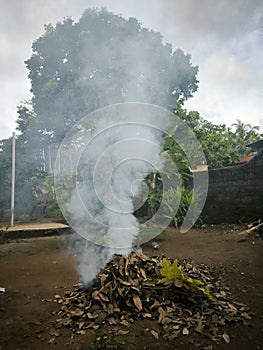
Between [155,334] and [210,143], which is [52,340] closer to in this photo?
[155,334]

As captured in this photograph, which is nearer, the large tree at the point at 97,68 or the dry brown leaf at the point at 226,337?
the dry brown leaf at the point at 226,337

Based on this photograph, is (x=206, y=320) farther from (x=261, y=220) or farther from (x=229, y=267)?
(x=261, y=220)

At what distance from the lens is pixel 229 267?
399cm

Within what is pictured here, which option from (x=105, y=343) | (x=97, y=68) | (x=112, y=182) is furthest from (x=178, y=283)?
(x=97, y=68)

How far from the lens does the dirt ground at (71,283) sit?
2.23 metres

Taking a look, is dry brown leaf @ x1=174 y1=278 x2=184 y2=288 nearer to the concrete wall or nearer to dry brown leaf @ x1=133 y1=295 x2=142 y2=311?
dry brown leaf @ x1=133 y1=295 x2=142 y2=311

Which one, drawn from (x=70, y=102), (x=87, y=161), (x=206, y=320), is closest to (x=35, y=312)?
(x=206, y=320)

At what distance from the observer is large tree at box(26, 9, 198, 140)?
1322 cm

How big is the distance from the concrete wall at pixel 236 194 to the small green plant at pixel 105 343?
18.6 ft

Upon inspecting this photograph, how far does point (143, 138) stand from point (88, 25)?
10435 millimetres

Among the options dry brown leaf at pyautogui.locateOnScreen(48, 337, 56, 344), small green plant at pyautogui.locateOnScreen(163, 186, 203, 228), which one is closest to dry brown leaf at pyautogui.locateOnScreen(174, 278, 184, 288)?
dry brown leaf at pyautogui.locateOnScreen(48, 337, 56, 344)

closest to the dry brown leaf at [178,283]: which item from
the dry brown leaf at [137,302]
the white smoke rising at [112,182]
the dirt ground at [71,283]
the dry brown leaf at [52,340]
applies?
the dry brown leaf at [137,302]

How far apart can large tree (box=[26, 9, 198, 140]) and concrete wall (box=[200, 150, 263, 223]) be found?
6961 mm

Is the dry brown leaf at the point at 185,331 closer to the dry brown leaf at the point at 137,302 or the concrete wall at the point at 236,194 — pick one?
the dry brown leaf at the point at 137,302
